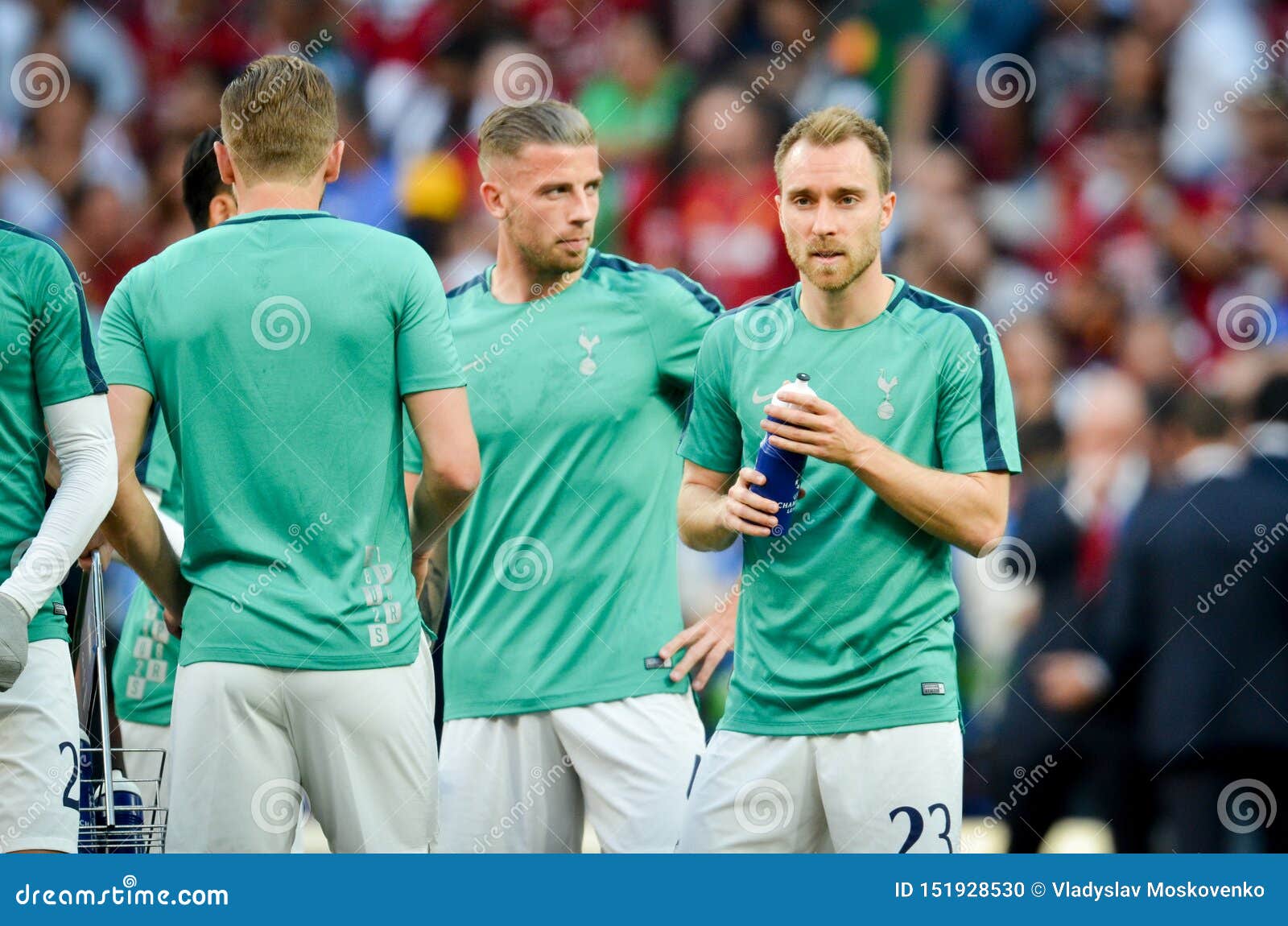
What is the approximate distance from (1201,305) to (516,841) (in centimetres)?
558

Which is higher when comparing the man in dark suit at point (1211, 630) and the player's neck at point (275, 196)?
the player's neck at point (275, 196)

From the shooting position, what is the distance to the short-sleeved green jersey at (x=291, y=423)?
3762 mm

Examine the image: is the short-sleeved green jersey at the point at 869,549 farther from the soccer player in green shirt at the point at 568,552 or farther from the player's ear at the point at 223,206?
the player's ear at the point at 223,206

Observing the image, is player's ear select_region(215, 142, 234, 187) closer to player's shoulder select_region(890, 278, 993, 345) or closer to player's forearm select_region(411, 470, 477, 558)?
player's forearm select_region(411, 470, 477, 558)

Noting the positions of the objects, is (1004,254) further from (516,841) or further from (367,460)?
(367,460)

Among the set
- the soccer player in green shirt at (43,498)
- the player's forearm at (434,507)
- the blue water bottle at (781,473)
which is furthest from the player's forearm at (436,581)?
the soccer player in green shirt at (43,498)

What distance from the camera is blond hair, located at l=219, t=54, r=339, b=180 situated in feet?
12.6

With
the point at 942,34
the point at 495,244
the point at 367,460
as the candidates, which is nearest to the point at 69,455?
the point at 367,460

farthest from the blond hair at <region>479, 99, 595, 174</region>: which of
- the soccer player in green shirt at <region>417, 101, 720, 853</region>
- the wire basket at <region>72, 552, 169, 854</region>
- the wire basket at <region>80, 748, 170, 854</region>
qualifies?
the wire basket at <region>80, 748, 170, 854</region>

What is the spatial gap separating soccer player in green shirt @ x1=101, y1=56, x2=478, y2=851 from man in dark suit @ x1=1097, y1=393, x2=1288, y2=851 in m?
2.97

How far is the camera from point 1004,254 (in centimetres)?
937

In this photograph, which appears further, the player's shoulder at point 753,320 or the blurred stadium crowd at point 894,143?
the blurred stadium crowd at point 894,143

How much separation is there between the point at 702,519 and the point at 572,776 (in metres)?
0.92

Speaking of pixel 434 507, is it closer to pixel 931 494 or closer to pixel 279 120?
pixel 279 120
